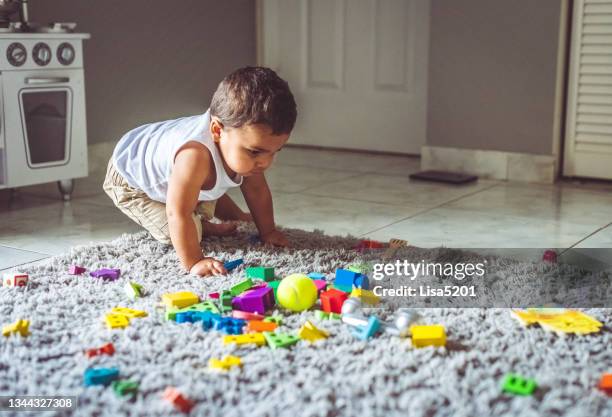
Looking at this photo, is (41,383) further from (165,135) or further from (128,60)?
(128,60)

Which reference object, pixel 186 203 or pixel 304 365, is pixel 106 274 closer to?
pixel 186 203

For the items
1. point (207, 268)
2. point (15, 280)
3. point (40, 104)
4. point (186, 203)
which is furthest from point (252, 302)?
point (40, 104)

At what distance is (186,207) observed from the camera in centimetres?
163

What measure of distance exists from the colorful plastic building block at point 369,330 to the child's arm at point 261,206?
0.64 metres

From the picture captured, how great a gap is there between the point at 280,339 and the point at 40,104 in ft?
5.01

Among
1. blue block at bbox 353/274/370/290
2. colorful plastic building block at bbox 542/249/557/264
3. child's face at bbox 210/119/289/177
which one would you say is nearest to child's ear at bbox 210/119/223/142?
child's face at bbox 210/119/289/177

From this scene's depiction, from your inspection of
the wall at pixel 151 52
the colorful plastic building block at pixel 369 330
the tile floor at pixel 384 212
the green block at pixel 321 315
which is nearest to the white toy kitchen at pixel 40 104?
the tile floor at pixel 384 212

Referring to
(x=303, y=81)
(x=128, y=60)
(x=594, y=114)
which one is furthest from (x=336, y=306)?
(x=303, y=81)

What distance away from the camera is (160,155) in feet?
5.75

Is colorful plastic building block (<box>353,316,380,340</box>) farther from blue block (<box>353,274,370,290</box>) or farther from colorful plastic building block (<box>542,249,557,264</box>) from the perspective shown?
colorful plastic building block (<box>542,249,557,264</box>)

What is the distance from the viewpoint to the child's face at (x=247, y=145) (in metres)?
1.56

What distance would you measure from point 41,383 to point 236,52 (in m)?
2.74

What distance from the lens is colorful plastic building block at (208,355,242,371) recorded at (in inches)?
43.5

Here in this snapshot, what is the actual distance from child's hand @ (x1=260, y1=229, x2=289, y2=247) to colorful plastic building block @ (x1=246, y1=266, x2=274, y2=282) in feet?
0.94
